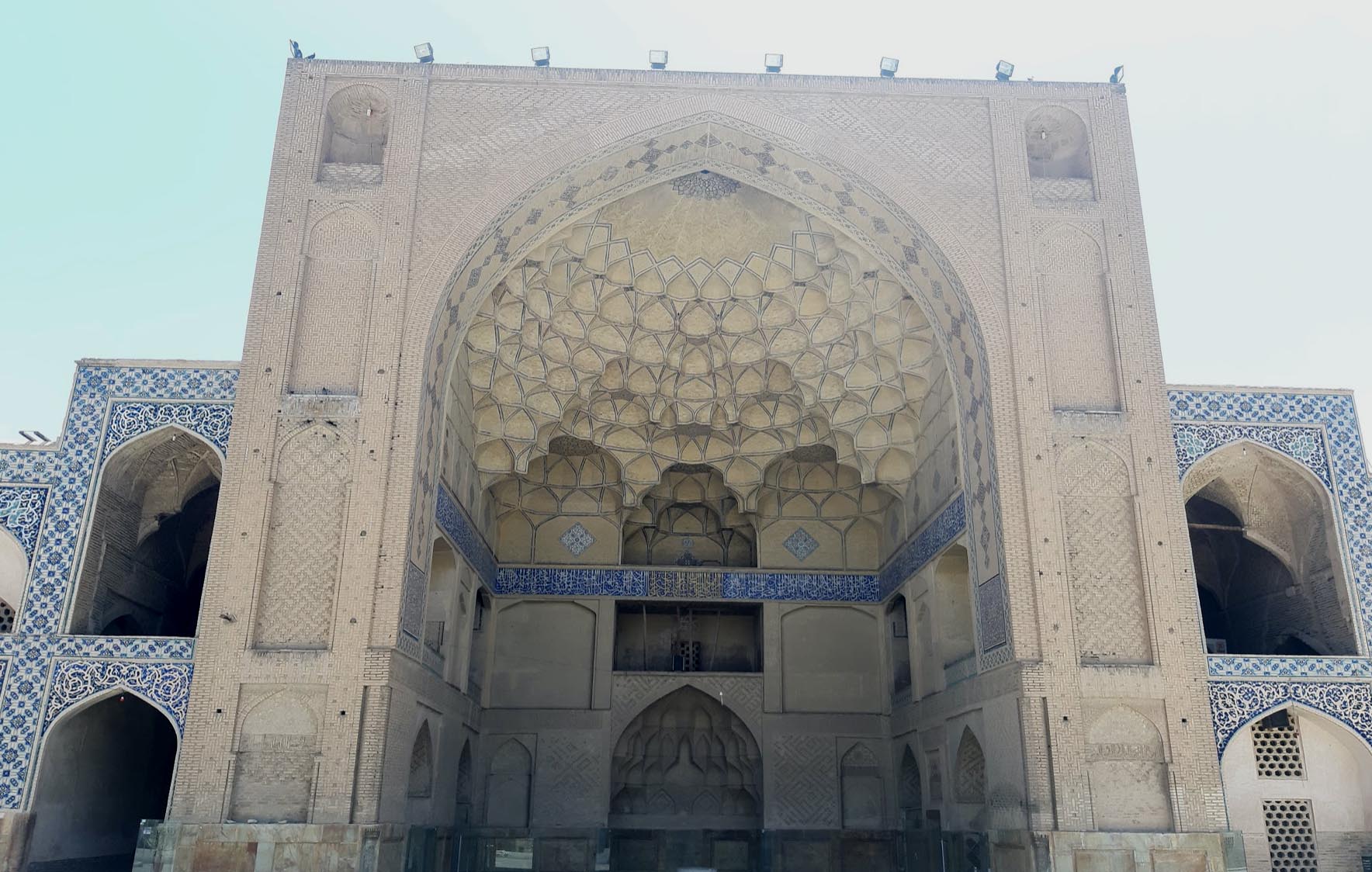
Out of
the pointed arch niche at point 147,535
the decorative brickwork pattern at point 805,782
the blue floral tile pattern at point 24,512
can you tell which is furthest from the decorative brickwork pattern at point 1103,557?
the blue floral tile pattern at point 24,512

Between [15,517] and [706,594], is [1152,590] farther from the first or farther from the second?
[15,517]

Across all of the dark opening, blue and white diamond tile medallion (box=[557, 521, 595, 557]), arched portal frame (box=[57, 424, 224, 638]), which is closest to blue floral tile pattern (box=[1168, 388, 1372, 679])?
the dark opening

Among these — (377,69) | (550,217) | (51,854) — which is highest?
(377,69)

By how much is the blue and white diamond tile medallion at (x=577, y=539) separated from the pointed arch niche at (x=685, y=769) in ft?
6.13

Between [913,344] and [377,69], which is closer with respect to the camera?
[377,69]

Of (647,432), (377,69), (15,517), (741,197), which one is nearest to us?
(15,517)

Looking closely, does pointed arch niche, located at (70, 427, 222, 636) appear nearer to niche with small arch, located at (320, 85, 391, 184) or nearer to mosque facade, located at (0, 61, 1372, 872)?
→ mosque facade, located at (0, 61, 1372, 872)

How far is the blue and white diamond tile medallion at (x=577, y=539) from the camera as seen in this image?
41.3 ft

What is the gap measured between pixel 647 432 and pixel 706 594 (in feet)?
6.46

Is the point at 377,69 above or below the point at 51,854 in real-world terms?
above

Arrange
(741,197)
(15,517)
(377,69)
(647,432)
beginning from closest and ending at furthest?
(15,517), (377,69), (741,197), (647,432)

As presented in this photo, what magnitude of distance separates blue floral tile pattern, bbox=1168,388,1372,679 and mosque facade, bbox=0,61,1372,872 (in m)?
0.04

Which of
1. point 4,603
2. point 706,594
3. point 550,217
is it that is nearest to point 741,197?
point 550,217

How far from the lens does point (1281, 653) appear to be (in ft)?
32.9
